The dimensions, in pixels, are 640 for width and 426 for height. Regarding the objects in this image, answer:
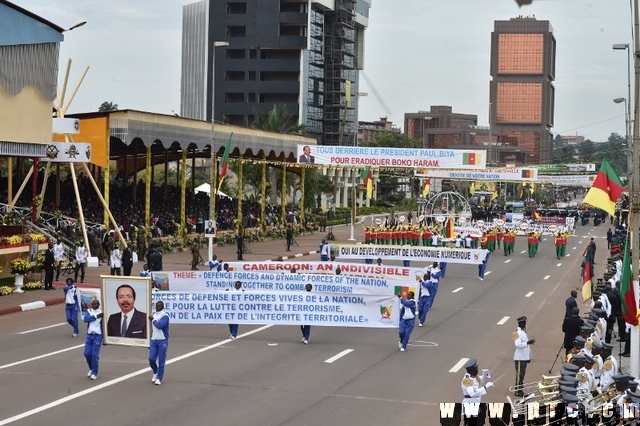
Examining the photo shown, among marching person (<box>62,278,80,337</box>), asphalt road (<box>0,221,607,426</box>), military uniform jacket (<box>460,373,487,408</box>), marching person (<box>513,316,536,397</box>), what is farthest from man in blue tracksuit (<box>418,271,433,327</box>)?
military uniform jacket (<box>460,373,487,408</box>)

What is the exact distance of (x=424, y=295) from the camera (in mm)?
25875

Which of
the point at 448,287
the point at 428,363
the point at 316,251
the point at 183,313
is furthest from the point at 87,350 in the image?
the point at 316,251

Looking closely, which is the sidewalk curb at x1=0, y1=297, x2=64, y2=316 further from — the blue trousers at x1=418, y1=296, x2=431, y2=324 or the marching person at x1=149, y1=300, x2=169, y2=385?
the marching person at x1=149, y1=300, x2=169, y2=385

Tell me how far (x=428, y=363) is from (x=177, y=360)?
17.0 feet

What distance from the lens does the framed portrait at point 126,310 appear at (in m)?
18.2

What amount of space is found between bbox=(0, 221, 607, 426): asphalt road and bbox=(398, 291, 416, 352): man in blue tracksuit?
0.36 meters

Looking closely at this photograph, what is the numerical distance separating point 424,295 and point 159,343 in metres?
10.1

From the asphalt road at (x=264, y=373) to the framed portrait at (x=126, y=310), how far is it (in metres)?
0.73

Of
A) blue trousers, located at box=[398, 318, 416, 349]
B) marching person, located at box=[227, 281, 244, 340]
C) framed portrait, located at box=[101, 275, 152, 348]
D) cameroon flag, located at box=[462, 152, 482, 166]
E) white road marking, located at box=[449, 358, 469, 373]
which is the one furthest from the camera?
cameroon flag, located at box=[462, 152, 482, 166]

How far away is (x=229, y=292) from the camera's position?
22.8m

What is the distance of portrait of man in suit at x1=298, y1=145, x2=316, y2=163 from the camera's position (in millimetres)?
56031

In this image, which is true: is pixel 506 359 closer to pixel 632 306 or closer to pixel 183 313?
pixel 632 306

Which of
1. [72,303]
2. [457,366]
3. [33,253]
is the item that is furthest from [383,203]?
[457,366]

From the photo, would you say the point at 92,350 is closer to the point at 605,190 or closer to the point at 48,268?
the point at 605,190
